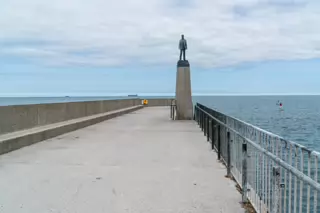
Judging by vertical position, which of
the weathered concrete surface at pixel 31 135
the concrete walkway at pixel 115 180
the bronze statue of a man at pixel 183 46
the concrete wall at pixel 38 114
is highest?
the bronze statue of a man at pixel 183 46

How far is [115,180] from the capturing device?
7.73 meters

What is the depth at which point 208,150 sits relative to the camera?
11.5 m

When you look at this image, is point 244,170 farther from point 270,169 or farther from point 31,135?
point 31,135

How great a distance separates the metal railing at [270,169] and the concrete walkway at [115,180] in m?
0.37

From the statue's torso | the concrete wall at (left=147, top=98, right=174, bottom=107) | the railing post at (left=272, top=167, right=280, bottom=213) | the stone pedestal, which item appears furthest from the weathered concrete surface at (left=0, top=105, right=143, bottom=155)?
the concrete wall at (left=147, top=98, right=174, bottom=107)

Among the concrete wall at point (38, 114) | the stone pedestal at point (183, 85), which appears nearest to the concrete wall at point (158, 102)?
the stone pedestal at point (183, 85)

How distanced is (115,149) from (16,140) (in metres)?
2.61

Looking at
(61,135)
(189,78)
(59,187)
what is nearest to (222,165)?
(59,187)

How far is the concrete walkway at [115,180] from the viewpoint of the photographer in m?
6.10

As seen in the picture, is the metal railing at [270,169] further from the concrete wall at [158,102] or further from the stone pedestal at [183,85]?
the concrete wall at [158,102]

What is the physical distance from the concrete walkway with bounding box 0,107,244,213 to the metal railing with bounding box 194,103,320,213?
37 centimetres

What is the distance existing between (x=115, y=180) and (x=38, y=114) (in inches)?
298

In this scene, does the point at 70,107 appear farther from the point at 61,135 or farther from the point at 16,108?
the point at 16,108

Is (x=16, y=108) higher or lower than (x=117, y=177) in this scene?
higher
